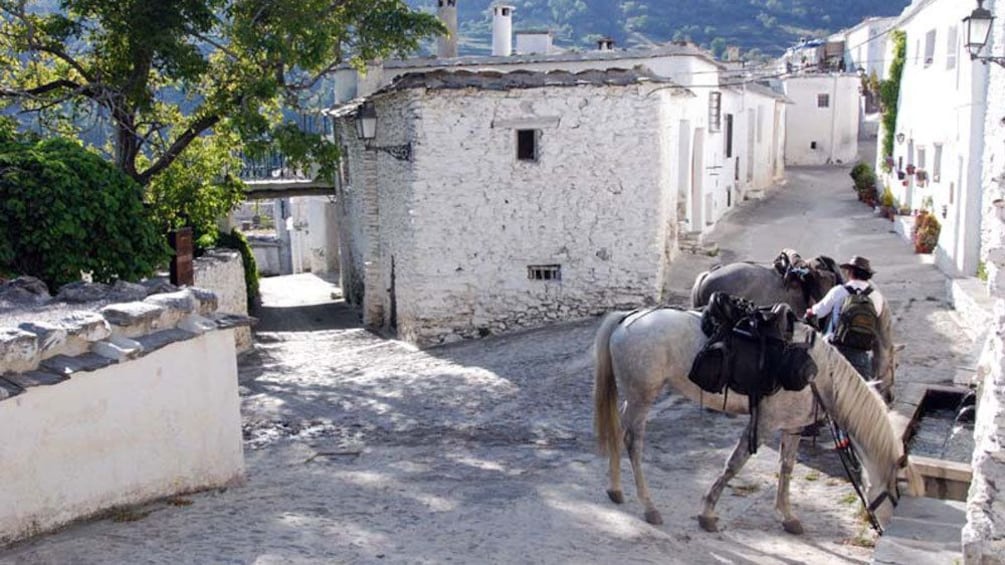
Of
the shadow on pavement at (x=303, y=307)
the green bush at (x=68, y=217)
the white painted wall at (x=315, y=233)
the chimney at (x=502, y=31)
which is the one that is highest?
the chimney at (x=502, y=31)

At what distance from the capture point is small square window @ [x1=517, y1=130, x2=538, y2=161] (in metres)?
15.7

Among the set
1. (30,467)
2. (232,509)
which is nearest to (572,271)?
(232,509)

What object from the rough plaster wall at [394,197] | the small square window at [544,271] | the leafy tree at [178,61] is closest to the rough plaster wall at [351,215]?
the rough plaster wall at [394,197]

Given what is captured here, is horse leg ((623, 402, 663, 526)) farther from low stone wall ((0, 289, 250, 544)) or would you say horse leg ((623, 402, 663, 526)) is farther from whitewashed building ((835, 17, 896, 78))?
whitewashed building ((835, 17, 896, 78))

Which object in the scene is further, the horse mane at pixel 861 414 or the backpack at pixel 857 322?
the backpack at pixel 857 322

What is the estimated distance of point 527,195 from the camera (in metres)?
15.7

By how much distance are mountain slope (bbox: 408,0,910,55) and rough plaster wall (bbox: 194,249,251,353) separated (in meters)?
82.1

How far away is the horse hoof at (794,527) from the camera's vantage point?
7.00 meters

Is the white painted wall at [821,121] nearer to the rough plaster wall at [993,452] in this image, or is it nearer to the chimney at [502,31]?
the chimney at [502,31]

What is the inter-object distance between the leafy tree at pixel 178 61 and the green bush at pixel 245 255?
209 inches

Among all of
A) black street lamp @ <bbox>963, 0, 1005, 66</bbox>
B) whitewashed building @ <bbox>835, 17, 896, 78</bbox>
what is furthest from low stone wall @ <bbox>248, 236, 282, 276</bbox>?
black street lamp @ <bbox>963, 0, 1005, 66</bbox>

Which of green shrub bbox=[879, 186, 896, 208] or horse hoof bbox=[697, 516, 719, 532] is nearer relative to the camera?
horse hoof bbox=[697, 516, 719, 532]

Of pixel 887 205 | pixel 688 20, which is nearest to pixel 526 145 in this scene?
pixel 887 205

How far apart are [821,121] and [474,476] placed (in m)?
34.6
